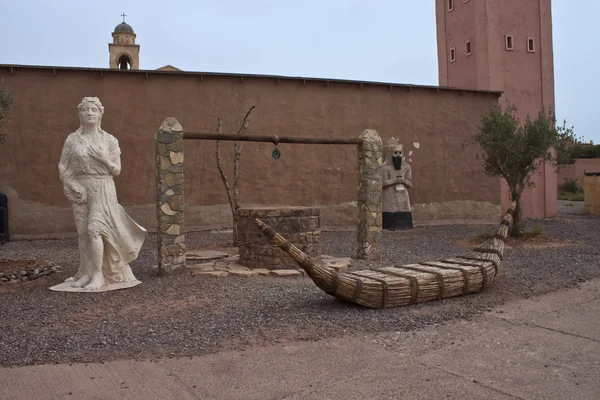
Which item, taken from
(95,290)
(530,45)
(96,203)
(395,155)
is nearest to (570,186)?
(530,45)

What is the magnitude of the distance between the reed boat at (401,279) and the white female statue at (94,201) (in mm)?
2455

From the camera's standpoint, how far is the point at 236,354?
4145 mm

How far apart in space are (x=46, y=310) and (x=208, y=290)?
6.15ft

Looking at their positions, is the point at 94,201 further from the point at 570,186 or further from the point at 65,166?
the point at 570,186

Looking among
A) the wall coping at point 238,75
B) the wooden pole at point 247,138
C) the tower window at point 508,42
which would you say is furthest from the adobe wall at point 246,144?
the wooden pole at point 247,138

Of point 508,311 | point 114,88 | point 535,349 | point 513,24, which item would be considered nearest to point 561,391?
point 535,349

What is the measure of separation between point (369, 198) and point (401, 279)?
3552 millimetres

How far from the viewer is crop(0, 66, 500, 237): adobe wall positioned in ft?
41.7

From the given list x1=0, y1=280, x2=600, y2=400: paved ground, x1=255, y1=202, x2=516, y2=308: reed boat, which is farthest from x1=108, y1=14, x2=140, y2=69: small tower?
x1=0, y1=280, x2=600, y2=400: paved ground

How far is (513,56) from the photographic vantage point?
60.0 ft

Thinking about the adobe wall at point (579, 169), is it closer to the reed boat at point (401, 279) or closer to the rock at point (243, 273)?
the reed boat at point (401, 279)

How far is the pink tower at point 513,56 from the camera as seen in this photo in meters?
17.8

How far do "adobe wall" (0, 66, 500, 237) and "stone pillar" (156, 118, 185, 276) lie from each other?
20.0 feet

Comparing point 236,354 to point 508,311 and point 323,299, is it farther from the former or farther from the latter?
point 508,311
